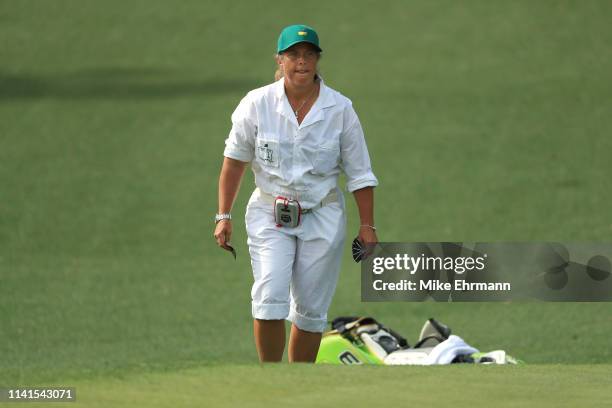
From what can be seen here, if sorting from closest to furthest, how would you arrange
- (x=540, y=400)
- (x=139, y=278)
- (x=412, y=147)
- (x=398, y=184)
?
(x=540, y=400) → (x=139, y=278) → (x=398, y=184) → (x=412, y=147)

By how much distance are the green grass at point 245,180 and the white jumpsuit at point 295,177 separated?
728 mm

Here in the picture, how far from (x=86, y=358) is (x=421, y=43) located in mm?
15230

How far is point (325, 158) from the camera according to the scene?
7633 mm

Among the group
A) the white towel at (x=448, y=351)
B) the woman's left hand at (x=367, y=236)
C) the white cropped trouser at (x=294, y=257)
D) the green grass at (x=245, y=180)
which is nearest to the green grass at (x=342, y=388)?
the green grass at (x=245, y=180)

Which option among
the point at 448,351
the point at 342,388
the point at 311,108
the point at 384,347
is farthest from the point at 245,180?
the point at 342,388

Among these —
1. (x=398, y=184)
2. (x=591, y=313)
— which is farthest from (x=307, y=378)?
(x=398, y=184)

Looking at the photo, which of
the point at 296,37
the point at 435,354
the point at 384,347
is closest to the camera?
the point at 296,37

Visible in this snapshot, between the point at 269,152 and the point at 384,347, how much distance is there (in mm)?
2493

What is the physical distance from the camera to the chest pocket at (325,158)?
7605mm

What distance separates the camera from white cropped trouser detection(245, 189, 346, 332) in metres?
7.70

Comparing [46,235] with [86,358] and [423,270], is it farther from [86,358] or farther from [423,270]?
[423,270]

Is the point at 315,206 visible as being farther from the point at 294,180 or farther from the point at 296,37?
the point at 296,37

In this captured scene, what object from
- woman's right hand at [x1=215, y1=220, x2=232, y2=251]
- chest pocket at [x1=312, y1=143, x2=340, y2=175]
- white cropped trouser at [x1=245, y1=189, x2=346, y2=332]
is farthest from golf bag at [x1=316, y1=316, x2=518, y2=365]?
chest pocket at [x1=312, y1=143, x2=340, y2=175]

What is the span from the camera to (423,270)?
862cm
